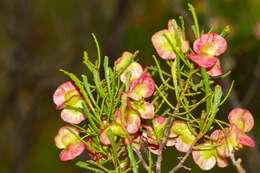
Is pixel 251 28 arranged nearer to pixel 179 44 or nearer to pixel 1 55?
pixel 1 55

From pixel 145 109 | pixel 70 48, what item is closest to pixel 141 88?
pixel 145 109

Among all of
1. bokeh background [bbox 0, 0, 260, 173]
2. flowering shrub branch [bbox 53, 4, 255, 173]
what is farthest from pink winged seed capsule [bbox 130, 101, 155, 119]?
bokeh background [bbox 0, 0, 260, 173]

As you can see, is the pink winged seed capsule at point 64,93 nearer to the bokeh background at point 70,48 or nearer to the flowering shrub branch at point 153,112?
the flowering shrub branch at point 153,112

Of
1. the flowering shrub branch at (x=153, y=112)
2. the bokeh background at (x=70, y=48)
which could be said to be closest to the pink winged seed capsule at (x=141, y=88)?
the flowering shrub branch at (x=153, y=112)

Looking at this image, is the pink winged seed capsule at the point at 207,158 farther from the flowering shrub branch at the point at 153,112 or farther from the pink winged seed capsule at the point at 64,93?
Result: the pink winged seed capsule at the point at 64,93

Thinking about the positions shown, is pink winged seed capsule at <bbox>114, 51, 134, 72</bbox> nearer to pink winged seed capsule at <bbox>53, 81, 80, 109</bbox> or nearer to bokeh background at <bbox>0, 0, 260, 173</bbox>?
pink winged seed capsule at <bbox>53, 81, 80, 109</bbox>

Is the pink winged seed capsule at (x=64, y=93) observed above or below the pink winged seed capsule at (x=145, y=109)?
above

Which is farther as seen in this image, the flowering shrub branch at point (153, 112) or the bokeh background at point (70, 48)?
the bokeh background at point (70, 48)

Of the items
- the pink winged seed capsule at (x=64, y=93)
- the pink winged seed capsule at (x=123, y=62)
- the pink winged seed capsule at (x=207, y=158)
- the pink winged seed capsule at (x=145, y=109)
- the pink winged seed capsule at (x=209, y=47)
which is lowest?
the pink winged seed capsule at (x=207, y=158)
